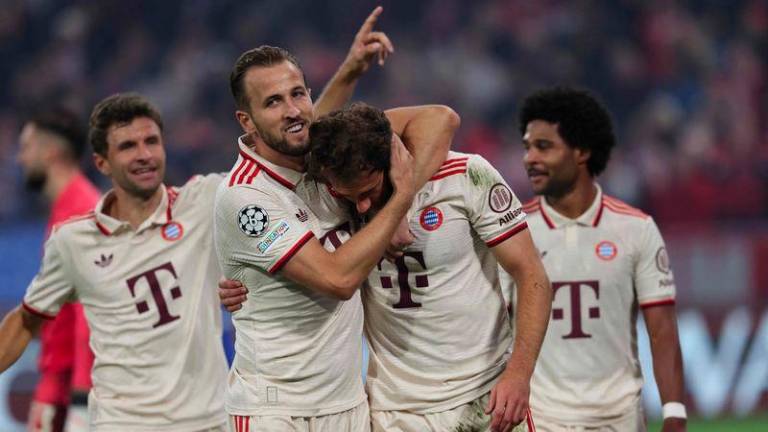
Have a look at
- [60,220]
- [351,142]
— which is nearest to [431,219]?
[351,142]

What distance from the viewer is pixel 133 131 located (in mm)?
5602

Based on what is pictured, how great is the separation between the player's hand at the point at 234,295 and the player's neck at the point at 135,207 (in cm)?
119

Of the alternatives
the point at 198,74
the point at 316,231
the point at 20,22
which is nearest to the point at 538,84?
the point at 198,74

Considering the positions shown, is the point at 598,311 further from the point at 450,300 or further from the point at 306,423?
the point at 306,423

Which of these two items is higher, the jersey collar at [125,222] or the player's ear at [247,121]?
the player's ear at [247,121]

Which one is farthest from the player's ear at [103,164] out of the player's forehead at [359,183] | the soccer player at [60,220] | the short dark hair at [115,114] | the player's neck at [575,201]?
the player's neck at [575,201]

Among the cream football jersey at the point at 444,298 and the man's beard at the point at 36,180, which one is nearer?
the cream football jersey at the point at 444,298

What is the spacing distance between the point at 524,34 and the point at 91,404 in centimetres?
991

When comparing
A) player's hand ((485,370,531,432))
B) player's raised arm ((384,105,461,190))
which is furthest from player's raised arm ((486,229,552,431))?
player's raised arm ((384,105,461,190))

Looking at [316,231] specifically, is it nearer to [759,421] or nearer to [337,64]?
[759,421]

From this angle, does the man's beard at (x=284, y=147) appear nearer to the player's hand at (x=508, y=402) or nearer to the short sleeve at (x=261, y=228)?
the short sleeve at (x=261, y=228)

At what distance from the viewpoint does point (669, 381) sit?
17.7 ft

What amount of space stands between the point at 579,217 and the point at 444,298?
138 cm

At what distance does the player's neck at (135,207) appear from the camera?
5.61 meters
